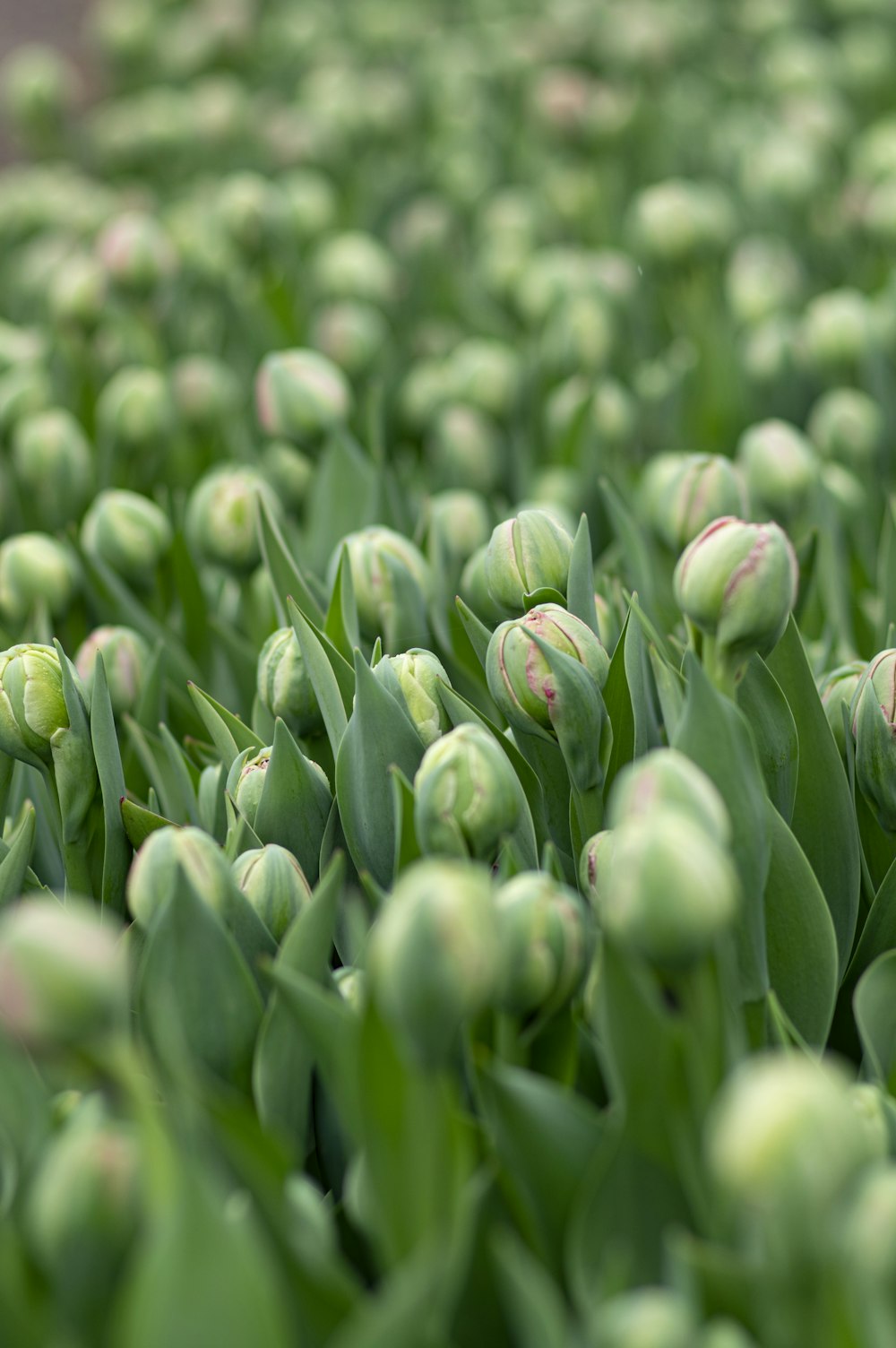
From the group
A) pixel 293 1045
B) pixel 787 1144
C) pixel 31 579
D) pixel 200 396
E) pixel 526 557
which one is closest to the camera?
pixel 787 1144

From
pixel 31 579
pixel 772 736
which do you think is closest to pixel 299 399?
pixel 31 579

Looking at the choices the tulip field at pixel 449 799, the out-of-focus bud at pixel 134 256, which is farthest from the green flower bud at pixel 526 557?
the out-of-focus bud at pixel 134 256

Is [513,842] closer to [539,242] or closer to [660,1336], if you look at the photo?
[660,1336]

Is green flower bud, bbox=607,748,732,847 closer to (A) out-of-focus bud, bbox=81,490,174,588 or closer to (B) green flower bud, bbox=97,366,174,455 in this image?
(A) out-of-focus bud, bbox=81,490,174,588

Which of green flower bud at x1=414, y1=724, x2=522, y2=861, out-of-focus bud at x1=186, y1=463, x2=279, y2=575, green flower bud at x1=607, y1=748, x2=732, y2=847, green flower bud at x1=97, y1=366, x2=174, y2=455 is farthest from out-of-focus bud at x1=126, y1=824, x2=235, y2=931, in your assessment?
green flower bud at x1=97, y1=366, x2=174, y2=455

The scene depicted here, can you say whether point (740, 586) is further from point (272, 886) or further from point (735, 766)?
point (272, 886)

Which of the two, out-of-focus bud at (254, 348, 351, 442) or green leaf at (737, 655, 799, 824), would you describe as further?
out-of-focus bud at (254, 348, 351, 442)
